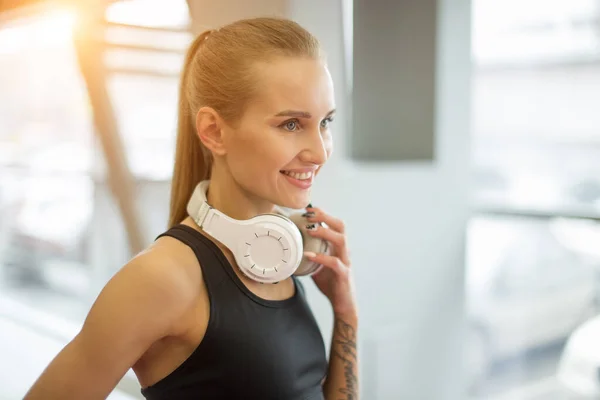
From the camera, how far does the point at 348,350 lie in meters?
1.36

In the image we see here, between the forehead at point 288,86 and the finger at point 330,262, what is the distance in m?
0.29

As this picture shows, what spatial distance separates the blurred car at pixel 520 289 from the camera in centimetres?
247

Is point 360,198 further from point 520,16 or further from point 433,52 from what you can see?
point 520,16

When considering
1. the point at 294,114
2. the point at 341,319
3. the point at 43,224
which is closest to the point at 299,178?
the point at 294,114

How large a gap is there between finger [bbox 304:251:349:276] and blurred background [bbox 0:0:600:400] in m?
0.72

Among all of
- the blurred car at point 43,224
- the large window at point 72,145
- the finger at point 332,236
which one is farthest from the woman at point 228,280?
the blurred car at point 43,224

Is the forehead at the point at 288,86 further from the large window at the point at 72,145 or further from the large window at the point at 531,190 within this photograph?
the large window at the point at 531,190

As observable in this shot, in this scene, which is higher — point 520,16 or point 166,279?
point 520,16

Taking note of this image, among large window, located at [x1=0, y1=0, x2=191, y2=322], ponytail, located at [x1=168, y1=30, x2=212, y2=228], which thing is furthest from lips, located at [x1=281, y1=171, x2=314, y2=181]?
large window, located at [x1=0, y1=0, x2=191, y2=322]

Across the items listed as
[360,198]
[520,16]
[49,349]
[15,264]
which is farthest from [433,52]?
[15,264]

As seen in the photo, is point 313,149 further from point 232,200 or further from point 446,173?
point 446,173

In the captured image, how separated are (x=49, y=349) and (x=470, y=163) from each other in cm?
213

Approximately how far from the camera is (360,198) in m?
2.09

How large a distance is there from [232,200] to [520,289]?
5.98 feet
